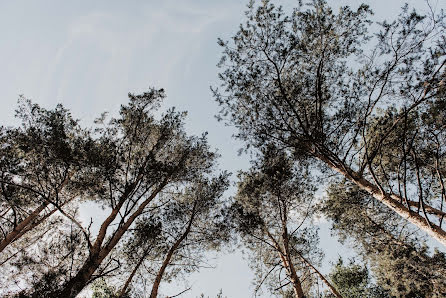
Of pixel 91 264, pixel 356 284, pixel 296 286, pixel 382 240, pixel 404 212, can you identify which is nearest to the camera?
pixel 404 212

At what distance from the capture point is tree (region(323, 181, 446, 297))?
995 centimetres

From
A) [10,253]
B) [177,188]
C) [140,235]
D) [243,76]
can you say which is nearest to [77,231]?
[140,235]

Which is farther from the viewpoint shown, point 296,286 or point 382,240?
point 382,240

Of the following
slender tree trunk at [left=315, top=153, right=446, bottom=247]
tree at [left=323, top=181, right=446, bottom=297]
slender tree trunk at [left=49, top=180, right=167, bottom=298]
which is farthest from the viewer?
tree at [left=323, top=181, right=446, bottom=297]

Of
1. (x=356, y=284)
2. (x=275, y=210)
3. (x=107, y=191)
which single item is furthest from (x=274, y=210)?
(x=356, y=284)

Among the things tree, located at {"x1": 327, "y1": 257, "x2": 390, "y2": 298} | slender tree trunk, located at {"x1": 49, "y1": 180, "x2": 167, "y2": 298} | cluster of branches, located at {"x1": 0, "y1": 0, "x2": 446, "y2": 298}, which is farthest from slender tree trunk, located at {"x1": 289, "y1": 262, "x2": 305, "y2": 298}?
tree, located at {"x1": 327, "y1": 257, "x2": 390, "y2": 298}

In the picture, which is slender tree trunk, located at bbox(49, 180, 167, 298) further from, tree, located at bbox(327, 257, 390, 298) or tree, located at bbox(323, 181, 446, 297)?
tree, located at bbox(327, 257, 390, 298)

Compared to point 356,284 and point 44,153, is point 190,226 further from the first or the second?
point 356,284

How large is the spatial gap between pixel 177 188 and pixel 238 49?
18.7ft

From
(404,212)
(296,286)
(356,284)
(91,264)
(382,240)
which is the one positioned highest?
(356,284)

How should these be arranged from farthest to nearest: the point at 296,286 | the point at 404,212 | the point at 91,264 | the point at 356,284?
the point at 356,284
the point at 296,286
the point at 91,264
the point at 404,212

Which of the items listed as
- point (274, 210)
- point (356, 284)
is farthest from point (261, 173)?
point (356, 284)

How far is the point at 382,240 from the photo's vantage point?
420 inches

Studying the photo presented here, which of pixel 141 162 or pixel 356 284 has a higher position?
pixel 356 284
